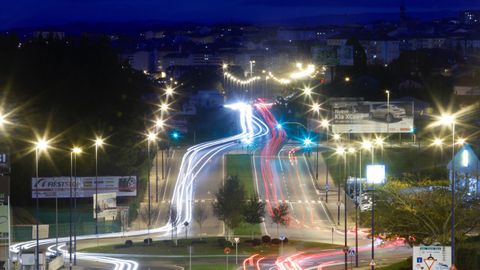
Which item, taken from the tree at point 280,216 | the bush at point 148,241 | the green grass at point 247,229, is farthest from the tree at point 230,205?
the bush at point 148,241

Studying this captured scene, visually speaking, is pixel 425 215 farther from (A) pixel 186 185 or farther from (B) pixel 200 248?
(A) pixel 186 185

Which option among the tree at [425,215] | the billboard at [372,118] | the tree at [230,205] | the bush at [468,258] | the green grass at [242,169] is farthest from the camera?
the billboard at [372,118]

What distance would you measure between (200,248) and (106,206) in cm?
664

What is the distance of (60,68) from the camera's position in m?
50.0

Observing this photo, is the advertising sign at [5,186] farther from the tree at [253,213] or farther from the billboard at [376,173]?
the billboard at [376,173]

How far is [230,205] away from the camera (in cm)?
3488

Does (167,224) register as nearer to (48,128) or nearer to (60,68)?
(48,128)

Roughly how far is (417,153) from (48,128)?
1829 cm

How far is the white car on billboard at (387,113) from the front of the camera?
154 ft

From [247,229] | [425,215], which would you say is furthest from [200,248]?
[425,215]

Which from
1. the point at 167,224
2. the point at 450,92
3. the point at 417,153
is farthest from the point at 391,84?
the point at 167,224

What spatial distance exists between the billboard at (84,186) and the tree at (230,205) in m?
5.88

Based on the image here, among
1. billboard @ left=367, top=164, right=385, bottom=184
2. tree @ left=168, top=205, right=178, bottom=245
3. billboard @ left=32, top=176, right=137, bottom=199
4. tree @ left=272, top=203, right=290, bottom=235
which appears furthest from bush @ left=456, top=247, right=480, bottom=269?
billboard @ left=32, top=176, right=137, bottom=199

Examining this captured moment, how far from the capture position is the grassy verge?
29.7m
